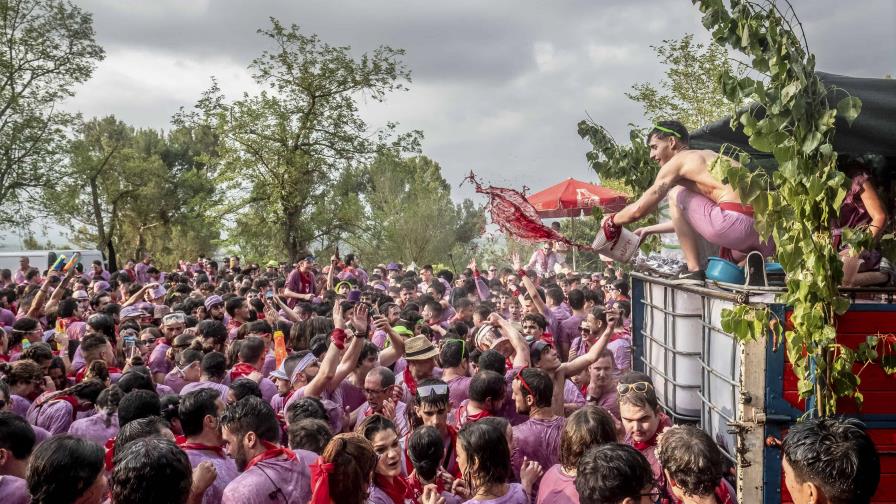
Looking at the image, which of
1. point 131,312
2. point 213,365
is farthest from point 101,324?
point 213,365

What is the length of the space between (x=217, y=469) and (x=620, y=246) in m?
3.83

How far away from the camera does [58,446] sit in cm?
357

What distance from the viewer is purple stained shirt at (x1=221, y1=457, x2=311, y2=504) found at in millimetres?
3838

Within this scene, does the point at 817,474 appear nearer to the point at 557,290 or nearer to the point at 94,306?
the point at 557,290

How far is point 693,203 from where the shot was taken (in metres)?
→ 5.77

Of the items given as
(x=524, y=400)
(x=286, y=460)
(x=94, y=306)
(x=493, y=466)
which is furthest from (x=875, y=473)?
(x=94, y=306)

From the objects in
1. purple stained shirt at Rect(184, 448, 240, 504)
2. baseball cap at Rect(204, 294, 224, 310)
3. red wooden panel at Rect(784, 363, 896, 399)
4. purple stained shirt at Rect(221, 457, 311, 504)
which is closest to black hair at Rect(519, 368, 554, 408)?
red wooden panel at Rect(784, 363, 896, 399)

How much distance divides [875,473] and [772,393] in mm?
1273

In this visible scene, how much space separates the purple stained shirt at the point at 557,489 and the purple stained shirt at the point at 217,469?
5.70 feet

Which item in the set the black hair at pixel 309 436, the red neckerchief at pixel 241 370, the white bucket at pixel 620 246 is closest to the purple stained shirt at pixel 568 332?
the white bucket at pixel 620 246

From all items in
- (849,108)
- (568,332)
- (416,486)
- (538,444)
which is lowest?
(416,486)

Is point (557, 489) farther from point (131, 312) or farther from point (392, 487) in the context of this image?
point (131, 312)

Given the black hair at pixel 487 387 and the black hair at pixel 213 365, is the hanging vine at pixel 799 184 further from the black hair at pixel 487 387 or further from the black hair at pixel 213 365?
the black hair at pixel 213 365

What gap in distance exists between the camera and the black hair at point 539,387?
16.3 ft
